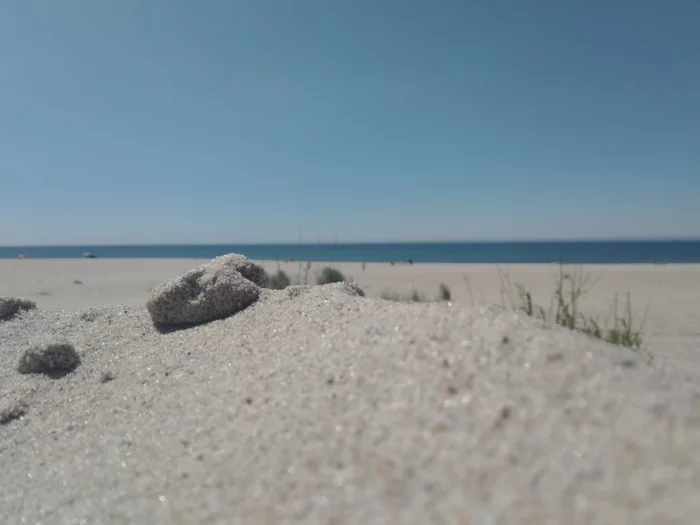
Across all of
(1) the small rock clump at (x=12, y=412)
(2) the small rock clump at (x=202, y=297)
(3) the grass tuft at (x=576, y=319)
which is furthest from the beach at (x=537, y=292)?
(1) the small rock clump at (x=12, y=412)

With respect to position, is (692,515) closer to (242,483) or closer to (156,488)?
Result: (242,483)

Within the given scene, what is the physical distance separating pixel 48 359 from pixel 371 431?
214cm

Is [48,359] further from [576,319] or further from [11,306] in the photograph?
[576,319]

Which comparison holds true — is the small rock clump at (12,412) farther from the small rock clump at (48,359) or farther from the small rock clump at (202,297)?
the small rock clump at (202,297)

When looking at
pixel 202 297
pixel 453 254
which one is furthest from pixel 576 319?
pixel 453 254

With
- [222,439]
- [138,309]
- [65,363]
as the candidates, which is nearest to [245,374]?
[222,439]

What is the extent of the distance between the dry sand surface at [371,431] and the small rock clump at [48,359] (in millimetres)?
233

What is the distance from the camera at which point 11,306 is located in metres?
3.86

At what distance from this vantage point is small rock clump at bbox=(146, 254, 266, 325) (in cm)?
305

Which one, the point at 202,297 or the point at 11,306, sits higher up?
the point at 202,297

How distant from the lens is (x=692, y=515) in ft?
3.08

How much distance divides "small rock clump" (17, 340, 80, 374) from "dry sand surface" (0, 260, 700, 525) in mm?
233

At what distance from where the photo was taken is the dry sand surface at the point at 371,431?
1106 millimetres

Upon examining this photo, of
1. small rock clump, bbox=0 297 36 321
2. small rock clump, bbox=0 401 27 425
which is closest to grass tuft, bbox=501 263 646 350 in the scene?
small rock clump, bbox=0 401 27 425
